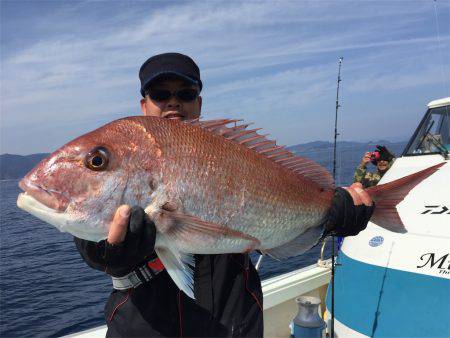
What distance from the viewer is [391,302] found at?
305cm

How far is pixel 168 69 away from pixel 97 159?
2.69 feet

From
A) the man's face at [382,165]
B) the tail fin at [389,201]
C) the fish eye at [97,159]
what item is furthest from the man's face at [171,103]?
the man's face at [382,165]

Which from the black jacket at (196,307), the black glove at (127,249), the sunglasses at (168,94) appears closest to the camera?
the black glove at (127,249)

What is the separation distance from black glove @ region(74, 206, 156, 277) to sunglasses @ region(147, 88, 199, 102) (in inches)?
37.5

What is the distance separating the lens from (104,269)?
6.04 feet

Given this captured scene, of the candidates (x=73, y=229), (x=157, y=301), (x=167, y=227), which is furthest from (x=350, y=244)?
(x=73, y=229)

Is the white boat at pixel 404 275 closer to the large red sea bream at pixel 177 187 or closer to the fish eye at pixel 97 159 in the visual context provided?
the large red sea bream at pixel 177 187

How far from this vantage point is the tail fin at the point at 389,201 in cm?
208

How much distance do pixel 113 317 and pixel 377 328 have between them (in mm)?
2225

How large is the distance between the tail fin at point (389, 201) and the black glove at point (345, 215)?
53 millimetres

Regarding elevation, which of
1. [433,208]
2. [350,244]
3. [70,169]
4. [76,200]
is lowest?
[350,244]

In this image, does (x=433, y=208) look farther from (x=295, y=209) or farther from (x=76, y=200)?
(x=76, y=200)

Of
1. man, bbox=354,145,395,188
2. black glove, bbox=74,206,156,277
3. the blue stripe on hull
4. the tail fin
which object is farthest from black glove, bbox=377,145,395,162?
black glove, bbox=74,206,156,277

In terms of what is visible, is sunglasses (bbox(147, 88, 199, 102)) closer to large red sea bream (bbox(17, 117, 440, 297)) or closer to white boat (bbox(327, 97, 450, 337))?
large red sea bream (bbox(17, 117, 440, 297))
